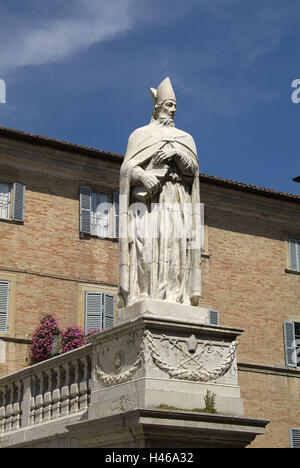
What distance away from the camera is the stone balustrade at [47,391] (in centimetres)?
1026

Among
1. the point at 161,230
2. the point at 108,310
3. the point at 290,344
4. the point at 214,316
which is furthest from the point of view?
the point at 290,344

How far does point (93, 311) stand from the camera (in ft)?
74.9

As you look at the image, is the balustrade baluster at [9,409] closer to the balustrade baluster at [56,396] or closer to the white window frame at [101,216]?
the balustrade baluster at [56,396]

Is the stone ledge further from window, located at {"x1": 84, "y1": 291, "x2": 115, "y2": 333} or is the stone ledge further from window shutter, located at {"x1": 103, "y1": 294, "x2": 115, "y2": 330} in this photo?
window shutter, located at {"x1": 103, "y1": 294, "x2": 115, "y2": 330}

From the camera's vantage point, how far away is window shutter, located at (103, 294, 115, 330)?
22844 mm

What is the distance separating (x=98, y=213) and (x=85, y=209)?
0.54m

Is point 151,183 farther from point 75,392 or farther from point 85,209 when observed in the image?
point 85,209

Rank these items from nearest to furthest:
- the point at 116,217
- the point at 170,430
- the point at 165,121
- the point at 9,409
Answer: the point at 170,430, the point at 165,121, the point at 9,409, the point at 116,217

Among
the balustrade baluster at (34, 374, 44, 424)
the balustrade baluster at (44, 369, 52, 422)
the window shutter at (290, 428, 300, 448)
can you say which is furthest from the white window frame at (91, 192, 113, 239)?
the balustrade baluster at (44, 369, 52, 422)

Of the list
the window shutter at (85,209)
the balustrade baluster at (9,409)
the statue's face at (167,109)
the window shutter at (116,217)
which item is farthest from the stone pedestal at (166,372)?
the window shutter at (116,217)

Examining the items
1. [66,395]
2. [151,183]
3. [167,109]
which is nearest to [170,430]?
[66,395]

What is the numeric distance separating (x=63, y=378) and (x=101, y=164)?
1377 cm

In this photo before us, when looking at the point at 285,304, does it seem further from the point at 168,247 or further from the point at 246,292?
the point at 168,247

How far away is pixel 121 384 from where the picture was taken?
8781 mm
